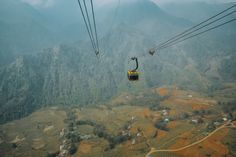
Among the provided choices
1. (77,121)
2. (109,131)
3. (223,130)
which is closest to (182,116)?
(223,130)

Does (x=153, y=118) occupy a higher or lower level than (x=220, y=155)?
higher

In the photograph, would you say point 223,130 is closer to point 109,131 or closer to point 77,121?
point 109,131

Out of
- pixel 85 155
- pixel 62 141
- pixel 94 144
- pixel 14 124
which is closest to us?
pixel 85 155

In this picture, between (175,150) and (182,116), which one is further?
(182,116)

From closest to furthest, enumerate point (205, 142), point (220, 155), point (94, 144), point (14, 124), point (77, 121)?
point (220, 155) → point (205, 142) → point (94, 144) → point (77, 121) → point (14, 124)

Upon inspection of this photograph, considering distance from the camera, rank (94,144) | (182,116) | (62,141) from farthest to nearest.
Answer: (182,116)
(62,141)
(94,144)

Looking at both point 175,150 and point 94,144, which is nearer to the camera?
point 175,150

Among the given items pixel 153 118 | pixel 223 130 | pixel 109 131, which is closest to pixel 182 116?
pixel 153 118

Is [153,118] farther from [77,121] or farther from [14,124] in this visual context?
[14,124]

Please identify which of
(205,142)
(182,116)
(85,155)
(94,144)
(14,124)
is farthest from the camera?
(14,124)
